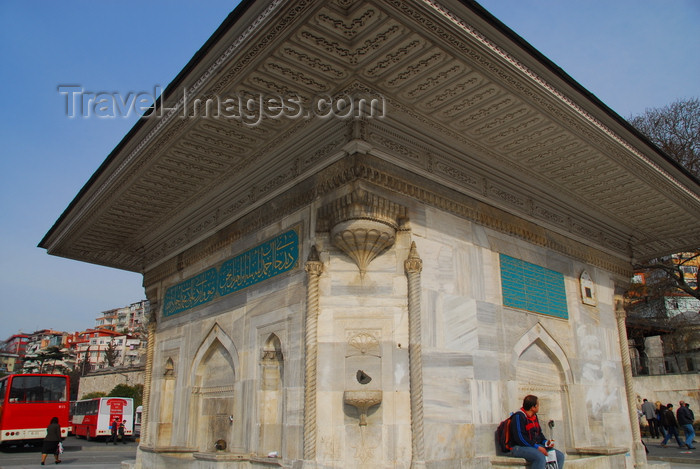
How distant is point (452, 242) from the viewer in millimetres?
6145

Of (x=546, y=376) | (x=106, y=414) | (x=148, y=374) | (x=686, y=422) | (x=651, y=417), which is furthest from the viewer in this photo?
(x=106, y=414)

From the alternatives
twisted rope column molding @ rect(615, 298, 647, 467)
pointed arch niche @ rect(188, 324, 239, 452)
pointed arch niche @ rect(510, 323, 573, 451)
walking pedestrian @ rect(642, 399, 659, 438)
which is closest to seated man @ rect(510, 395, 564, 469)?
pointed arch niche @ rect(510, 323, 573, 451)

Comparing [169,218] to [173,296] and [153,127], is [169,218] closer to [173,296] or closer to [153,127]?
[173,296]

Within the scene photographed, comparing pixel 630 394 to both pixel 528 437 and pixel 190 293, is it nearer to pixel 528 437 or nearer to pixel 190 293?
pixel 528 437

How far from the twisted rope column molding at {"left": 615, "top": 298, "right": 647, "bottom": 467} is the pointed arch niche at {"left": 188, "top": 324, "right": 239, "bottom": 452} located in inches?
230

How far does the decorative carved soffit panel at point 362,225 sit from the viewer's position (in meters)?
5.29

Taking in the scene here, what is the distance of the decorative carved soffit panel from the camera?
5.29 m

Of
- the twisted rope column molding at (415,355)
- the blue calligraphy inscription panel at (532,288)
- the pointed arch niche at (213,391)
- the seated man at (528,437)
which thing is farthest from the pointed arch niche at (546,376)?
the pointed arch niche at (213,391)

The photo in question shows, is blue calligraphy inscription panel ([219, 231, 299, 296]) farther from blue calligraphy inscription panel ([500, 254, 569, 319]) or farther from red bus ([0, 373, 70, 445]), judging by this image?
red bus ([0, 373, 70, 445])

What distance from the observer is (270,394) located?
601cm

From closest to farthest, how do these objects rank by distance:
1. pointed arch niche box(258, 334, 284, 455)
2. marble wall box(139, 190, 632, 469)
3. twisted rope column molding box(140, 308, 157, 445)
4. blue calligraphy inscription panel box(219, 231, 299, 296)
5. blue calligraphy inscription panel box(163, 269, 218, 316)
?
marble wall box(139, 190, 632, 469), pointed arch niche box(258, 334, 284, 455), blue calligraphy inscription panel box(219, 231, 299, 296), blue calligraphy inscription panel box(163, 269, 218, 316), twisted rope column molding box(140, 308, 157, 445)

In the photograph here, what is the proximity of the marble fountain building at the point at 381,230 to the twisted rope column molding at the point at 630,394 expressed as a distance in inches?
2.3

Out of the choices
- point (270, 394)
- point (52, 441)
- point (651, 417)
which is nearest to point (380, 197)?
point (270, 394)

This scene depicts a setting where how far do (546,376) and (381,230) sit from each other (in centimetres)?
327
